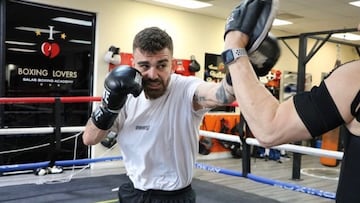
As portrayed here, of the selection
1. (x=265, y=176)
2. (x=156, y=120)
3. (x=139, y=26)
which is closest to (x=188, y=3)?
(x=139, y=26)

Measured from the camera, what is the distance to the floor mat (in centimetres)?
351

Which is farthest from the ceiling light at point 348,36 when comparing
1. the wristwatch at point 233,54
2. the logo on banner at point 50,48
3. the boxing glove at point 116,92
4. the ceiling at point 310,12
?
the wristwatch at point 233,54

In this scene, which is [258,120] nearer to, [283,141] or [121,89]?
[283,141]

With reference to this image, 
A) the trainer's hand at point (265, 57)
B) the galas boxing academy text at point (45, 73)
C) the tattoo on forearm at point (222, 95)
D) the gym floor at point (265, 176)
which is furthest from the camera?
the galas boxing academy text at point (45, 73)

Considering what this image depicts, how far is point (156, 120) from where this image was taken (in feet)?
5.09

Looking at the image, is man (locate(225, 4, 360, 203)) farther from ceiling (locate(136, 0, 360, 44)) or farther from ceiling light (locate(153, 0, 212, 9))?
ceiling light (locate(153, 0, 212, 9))

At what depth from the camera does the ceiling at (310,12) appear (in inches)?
224

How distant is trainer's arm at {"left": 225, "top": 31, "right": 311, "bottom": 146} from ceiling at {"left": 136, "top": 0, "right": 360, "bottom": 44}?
4632 millimetres

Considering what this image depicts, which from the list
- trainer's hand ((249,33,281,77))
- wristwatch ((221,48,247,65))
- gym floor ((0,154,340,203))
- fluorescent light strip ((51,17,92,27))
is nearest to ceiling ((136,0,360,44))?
fluorescent light strip ((51,17,92,27))

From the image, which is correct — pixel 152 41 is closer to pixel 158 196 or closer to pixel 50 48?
pixel 158 196

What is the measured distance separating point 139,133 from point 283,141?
0.82 m

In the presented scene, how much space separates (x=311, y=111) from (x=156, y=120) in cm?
85

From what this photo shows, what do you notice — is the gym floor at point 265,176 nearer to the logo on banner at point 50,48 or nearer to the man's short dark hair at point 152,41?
the logo on banner at point 50,48

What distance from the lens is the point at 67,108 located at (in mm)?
5391
